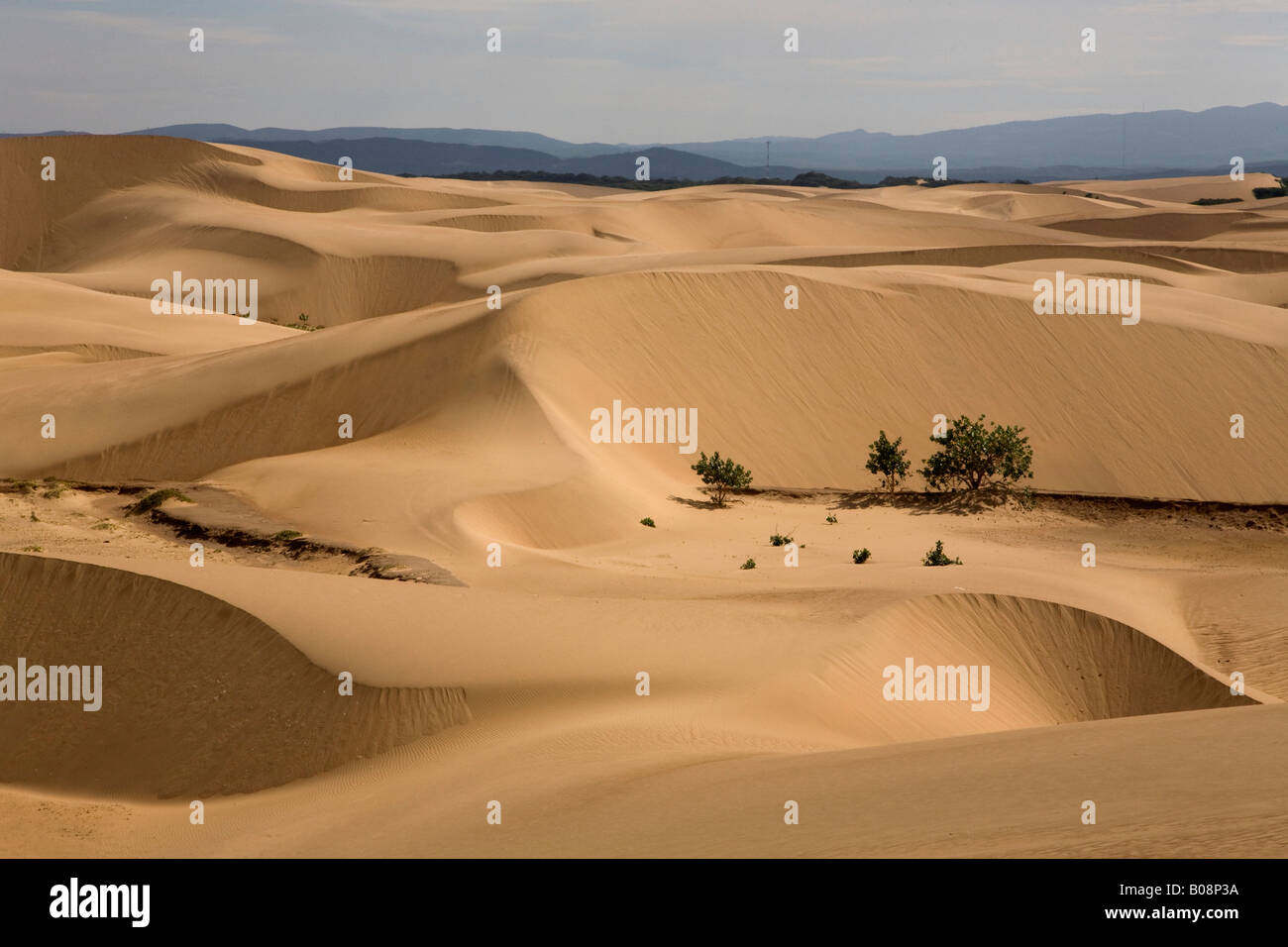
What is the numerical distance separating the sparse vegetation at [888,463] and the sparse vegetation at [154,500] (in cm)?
1086

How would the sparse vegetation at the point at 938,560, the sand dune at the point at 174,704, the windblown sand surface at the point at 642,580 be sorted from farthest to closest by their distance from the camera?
the sparse vegetation at the point at 938,560, the sand dune at the point at 174,704, the windblown sand surface at the point at 642,580

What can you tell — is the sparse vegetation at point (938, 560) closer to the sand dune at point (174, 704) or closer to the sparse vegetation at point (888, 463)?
the sparse vegetation at point (888, 463)

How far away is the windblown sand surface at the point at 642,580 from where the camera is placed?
7.41m

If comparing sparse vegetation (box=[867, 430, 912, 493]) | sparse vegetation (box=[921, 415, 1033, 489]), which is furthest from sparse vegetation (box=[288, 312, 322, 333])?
sparse vegetation (box=[921, 415, 1033, 489])

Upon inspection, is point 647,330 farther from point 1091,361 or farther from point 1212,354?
point 1212,354

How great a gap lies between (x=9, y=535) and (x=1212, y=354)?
73.6 feet

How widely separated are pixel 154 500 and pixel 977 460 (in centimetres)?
1268

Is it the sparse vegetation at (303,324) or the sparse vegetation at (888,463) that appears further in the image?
the sparse vegetation at (303,324)

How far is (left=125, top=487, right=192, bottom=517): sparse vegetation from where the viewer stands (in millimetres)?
16266

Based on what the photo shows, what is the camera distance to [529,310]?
76.2 ft

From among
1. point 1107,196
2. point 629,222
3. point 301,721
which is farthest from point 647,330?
point 1107,196

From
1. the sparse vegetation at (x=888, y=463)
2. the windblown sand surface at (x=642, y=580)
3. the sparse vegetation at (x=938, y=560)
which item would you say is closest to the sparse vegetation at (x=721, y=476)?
the windblown sand surface at (x=642, y=580)

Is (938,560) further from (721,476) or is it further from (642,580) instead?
(721,476)

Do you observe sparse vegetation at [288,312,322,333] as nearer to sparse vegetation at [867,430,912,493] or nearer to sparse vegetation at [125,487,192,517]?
sparse vegetation at [125,487,192,517]
